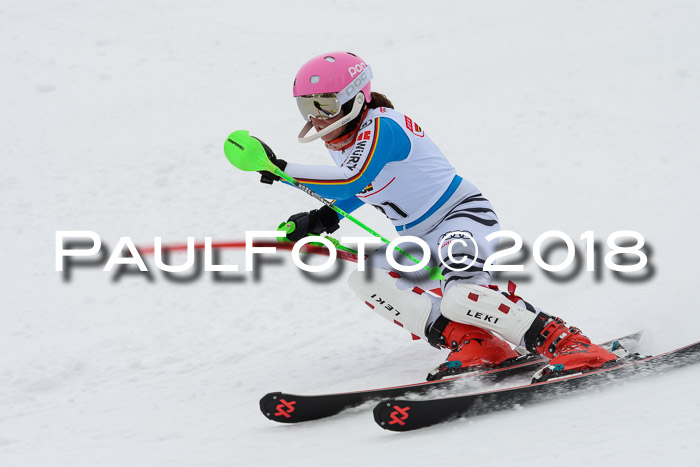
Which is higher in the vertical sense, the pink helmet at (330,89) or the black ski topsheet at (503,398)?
the pink helmet at (330,89)

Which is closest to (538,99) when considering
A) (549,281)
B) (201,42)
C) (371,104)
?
(549,281)

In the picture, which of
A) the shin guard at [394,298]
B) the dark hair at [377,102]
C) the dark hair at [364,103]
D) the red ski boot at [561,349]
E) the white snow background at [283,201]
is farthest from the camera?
the shin guard at [394,298]

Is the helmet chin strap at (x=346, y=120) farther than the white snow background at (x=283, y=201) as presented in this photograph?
Yes

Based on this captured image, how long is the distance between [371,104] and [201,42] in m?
7.43

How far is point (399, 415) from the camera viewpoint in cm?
384

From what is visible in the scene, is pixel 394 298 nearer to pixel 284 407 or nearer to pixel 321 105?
pixel 284 407

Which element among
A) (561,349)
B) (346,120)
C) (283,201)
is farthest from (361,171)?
(283,201)

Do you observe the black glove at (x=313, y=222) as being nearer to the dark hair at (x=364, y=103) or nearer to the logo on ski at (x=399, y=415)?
the dark hair at (x=364, y=103)

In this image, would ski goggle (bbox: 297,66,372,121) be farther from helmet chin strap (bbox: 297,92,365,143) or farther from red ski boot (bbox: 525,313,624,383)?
red ski boot (bbox: 525,313,624,383)

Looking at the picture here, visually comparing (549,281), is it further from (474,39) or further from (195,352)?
(474,39)

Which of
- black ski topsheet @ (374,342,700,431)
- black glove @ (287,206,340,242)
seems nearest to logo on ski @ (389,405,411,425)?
black ski topsheet @ (374,342,700,431)

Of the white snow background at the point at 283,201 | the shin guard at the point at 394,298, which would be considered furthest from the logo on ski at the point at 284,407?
the shin guard at the point at 394,298

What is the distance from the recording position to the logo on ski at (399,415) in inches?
151

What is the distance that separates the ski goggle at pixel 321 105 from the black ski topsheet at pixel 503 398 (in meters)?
1.65
